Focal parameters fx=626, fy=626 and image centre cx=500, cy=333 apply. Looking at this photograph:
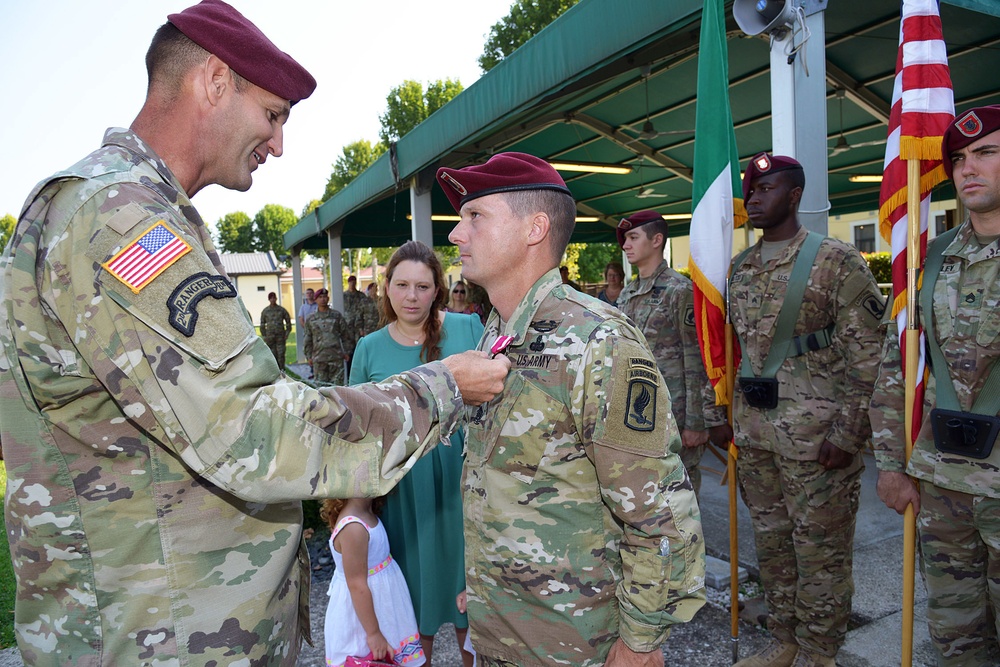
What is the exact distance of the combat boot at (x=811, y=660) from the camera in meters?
3.02

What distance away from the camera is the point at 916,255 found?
2600 millimetres

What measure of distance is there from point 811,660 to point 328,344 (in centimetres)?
1105

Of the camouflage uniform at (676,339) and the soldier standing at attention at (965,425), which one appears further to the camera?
the camouflage uniform at (676,339)

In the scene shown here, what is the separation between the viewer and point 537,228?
6.38 ft

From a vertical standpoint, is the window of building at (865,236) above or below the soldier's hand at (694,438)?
above

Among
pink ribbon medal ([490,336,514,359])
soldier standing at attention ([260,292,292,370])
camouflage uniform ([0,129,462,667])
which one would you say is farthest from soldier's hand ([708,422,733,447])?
soldier standing at attention ([260,292,292,370])

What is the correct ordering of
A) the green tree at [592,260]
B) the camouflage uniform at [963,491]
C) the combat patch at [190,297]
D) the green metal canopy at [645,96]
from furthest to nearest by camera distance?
the green tree at [592,260]
the green metal canopy at [645,96]
the camouflage uniform at [963,491]
the combat patch at [190,297]

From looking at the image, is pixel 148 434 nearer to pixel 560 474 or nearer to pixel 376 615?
pixel 560 474

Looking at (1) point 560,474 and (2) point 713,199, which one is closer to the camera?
(1) point 560,474

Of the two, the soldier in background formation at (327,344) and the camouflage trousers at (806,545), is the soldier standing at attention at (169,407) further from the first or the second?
the soldier in background formation at (327,344)

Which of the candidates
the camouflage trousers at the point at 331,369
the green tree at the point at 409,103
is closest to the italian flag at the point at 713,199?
the camouflage trousers at the point at 331,369

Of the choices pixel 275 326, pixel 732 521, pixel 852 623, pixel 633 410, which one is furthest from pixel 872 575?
pixel 275 326

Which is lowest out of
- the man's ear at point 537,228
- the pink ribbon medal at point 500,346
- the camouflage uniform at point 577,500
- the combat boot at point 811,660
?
the combat boot at point 811,660

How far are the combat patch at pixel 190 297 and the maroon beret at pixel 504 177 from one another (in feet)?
2.94
